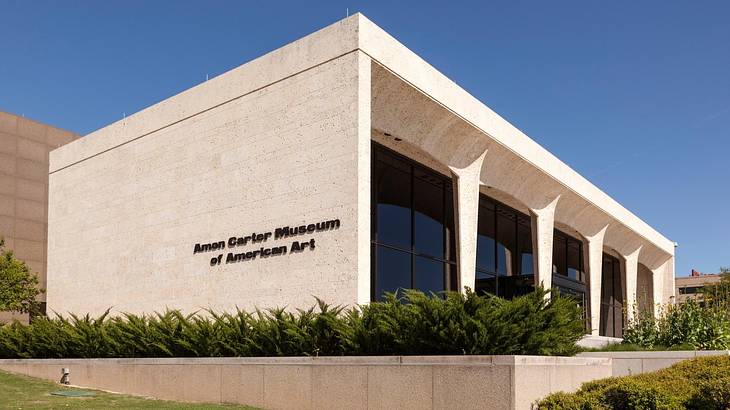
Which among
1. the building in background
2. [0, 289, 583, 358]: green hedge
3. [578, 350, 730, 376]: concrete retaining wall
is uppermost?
the building in background

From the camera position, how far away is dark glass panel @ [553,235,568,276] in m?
39.4

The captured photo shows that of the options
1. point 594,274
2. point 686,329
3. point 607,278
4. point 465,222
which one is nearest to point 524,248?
point 594,274

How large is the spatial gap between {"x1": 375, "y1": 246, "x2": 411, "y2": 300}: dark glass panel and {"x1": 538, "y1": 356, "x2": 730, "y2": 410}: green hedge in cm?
1050

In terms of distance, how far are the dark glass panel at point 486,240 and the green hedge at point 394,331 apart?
46.5 feet

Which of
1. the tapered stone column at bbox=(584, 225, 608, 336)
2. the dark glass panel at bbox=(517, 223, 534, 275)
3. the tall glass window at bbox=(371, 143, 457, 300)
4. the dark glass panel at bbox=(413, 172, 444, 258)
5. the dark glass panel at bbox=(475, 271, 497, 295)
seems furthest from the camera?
the tapered stone column at bbox=(584, 225, 608, 336)

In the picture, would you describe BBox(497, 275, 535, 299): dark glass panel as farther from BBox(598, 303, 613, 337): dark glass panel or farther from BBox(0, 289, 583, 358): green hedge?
→ BBox(0, 289, 583, 358): green hedge

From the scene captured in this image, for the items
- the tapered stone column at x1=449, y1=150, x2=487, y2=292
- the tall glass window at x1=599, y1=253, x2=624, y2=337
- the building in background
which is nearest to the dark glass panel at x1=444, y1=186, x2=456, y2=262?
the tapered stone column at x1=449, y1=150, x2=487, y2=292

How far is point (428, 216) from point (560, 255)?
679 inches

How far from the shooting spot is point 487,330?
12.0 meters

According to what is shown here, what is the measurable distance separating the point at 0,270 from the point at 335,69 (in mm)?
20655

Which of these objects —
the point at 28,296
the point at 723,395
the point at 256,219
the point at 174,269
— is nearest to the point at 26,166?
the point at 28,296

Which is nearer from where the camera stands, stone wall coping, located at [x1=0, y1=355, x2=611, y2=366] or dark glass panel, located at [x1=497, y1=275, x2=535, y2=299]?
stone wall coping, located at [x1=0, y1=355, x2=611, y2=366]

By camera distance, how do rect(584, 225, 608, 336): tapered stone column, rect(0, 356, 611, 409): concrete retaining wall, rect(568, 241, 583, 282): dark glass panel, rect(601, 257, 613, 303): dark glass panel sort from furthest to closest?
rect(601, 257, 613, 303): dark glass panel
rect(568, 241, 583, 282): dark glass panel
rect(584, 225, 608, 336): tapered stone column
rect(0, 356, 611, 409): concrete retaining wall

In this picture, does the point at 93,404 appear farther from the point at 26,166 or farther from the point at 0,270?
the point at 26,166
